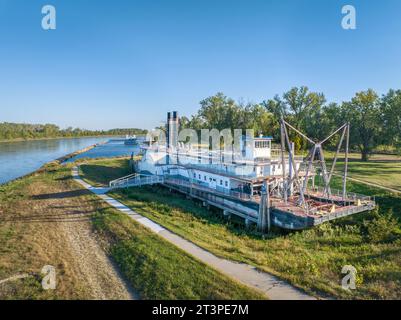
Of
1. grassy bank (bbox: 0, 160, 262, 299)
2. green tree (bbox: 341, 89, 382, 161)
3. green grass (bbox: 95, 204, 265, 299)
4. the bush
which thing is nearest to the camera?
green grass (bbox: 95, 204, 265, 299)

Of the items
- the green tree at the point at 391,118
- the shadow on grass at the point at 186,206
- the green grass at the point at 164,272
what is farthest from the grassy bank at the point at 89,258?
the green tree at the point at 391,118

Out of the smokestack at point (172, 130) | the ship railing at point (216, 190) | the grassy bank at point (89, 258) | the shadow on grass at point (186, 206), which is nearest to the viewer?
the grassy bank at point (89, 258)

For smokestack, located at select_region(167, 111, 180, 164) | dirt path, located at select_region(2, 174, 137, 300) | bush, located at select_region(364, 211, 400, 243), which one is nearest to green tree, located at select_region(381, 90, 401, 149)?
bush, located at select_region(364, 211, 400, 243)

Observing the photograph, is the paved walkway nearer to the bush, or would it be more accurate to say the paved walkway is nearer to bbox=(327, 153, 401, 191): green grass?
the bush

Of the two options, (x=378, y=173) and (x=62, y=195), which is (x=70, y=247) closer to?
(x=62, y=195)

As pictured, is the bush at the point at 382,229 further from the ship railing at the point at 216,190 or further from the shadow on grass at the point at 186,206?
the ship railing at the point at 216,190
